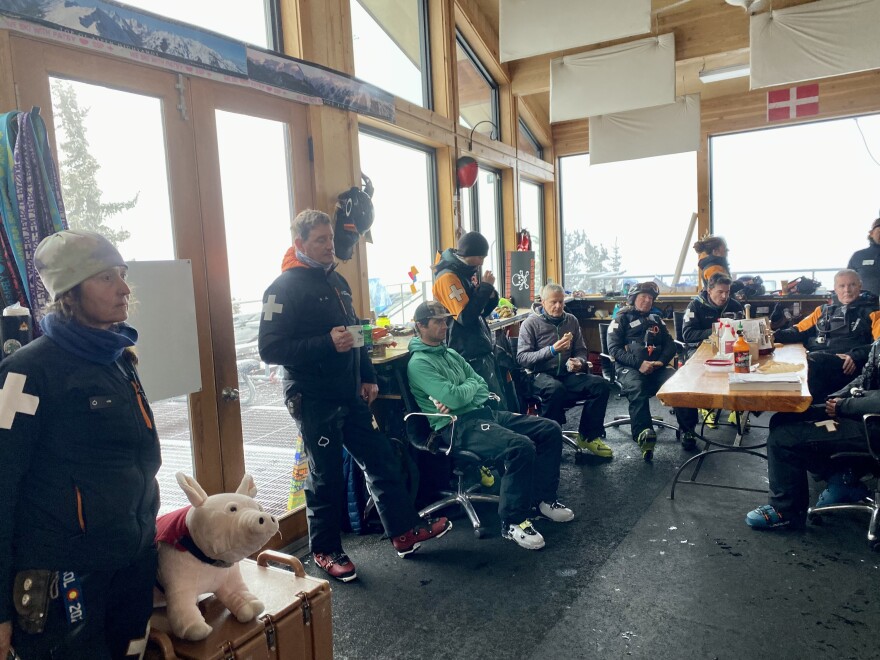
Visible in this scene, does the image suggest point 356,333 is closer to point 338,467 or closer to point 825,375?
point 338,467

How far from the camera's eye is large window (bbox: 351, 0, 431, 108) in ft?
14.2

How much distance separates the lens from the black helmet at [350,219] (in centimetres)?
364

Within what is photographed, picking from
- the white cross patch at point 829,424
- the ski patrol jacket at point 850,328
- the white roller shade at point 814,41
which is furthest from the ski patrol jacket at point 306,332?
the white roller shade at point 814,41

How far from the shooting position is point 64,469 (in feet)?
4.60

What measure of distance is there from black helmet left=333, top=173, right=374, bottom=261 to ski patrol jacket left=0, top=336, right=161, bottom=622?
7.31 ft

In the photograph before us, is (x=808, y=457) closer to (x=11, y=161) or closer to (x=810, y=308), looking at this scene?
(x=11, y=161)

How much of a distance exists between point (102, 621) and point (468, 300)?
8.46 ft

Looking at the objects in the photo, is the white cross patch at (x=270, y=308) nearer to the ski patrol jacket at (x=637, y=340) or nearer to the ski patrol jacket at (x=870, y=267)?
the ski patrol jacket at (x=637, y=340)

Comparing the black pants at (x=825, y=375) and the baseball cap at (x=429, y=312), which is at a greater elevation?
the baseball cap at (x=429, y=312)

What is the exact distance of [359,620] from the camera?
2.49 metres

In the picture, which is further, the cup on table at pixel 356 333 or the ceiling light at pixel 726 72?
the ceiling light at pixel 726 72

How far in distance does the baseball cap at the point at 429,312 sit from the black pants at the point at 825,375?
8.69 ft

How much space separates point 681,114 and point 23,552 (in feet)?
21.7

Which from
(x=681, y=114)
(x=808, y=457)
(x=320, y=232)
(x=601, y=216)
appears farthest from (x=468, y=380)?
(x=601, y=216)
